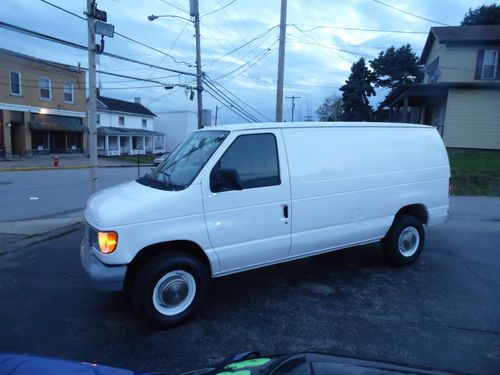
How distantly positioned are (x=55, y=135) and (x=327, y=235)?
34991 mm

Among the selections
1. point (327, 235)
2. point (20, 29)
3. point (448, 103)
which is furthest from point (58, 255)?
point (448, 103)

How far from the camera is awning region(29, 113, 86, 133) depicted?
30.0 m

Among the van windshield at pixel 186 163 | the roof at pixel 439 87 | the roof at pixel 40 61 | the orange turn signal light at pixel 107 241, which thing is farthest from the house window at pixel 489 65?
the roof at pixel 40 61

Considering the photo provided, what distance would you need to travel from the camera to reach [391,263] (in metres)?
5.48

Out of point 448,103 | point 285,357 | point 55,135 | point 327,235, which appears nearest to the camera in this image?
point 285,357

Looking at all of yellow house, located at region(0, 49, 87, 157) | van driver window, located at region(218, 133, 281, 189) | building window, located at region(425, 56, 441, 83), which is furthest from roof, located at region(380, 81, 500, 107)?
yellow house, located at region(0, 49, 87, 157)

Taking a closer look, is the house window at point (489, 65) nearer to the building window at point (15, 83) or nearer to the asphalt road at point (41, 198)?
the asphalt road at point (41, 198)

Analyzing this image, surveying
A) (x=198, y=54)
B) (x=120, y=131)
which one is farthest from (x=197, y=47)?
(x=120, y=131)

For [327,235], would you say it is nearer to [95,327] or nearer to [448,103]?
Result: [95,327]

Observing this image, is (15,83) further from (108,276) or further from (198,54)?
(108,276)

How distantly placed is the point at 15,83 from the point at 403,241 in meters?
A: 31.9

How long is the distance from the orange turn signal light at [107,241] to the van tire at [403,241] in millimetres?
3876

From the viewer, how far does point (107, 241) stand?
3.43 m

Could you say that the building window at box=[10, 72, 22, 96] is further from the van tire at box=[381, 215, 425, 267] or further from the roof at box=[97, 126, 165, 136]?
the van tire at box=[381, 215, 425, 267]
